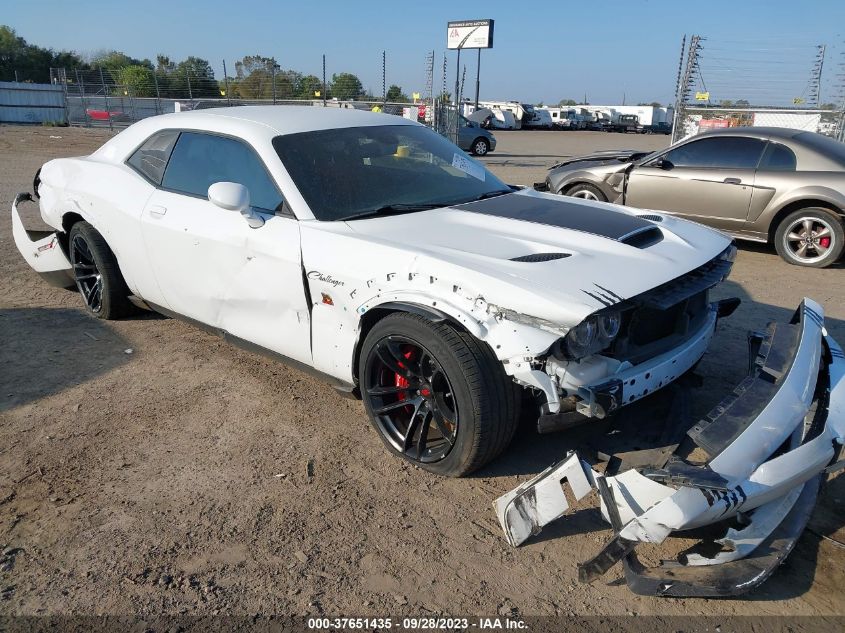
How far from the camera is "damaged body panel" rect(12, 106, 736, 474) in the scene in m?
2.59

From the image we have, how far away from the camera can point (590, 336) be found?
8.36 ft

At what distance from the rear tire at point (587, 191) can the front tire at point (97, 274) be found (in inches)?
222

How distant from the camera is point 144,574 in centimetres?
242

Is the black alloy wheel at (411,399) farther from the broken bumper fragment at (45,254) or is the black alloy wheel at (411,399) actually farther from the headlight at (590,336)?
the broken bumper fragment at (45,254)

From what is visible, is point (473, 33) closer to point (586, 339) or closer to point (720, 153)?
point (720, 153)

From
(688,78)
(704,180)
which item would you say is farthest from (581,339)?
(688,78)

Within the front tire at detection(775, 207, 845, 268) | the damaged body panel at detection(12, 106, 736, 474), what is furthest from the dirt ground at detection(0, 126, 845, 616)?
the front tire at detection(775, 207, 845, 268)

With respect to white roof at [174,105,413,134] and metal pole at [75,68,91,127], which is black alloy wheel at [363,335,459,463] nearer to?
white roof at [174,105,413,134]

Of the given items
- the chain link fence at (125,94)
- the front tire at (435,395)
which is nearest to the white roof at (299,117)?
the front tire at (435,395)

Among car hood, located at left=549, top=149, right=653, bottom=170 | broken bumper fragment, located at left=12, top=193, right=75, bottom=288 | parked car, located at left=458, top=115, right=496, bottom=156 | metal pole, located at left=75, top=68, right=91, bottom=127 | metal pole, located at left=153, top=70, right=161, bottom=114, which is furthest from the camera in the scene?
metal pole, located at left=75, top=68, right=91, bottom=127

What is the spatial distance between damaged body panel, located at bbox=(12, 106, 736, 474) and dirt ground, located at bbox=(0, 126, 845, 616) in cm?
36

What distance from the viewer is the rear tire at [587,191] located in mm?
8227

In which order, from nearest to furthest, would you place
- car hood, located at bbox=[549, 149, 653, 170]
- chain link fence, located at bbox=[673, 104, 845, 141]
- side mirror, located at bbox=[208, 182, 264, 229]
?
side mirror, located at bbox=[208, 182, 264, 229], car hood, located at bbox=[549, 149, 653, 170], chain link fence, located at bbox=[673, 104, 845, 141]

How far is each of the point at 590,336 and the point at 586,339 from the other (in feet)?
0.09
